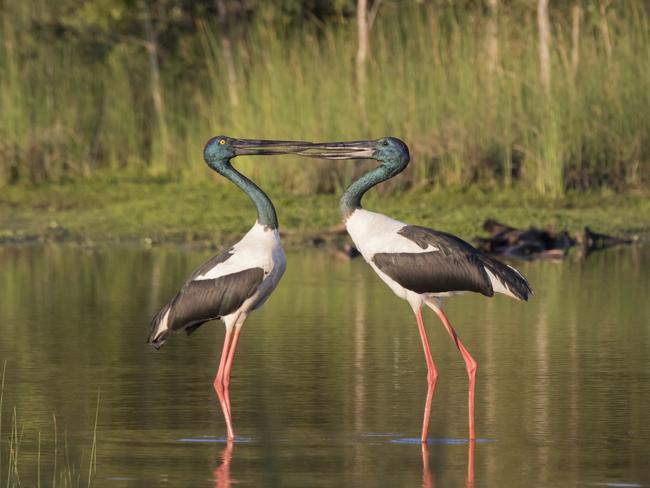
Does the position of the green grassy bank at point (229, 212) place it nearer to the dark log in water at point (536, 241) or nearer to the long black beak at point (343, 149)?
the dark log in water at point (536, 241)

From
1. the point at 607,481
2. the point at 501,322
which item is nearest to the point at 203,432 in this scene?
the point at 607,481

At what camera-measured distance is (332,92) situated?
20.4m

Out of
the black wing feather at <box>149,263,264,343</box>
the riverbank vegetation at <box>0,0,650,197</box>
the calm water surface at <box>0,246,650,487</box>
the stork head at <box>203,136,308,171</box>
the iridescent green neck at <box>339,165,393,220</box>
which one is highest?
the riverbank vegetation at <box>0,0,650,197</box>

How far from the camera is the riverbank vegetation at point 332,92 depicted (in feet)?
63.6

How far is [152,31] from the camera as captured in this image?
83.9 feet

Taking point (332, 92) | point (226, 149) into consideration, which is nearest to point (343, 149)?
point (226, 149)

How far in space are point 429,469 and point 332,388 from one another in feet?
6.02

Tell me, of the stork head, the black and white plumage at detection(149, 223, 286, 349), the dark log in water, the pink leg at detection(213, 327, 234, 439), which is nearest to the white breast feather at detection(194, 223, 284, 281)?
the black and white plumage at detection(149, 223, 286, 349)

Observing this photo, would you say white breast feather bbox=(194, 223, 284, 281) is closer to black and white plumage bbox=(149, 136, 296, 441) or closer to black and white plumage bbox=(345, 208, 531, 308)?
black and white plumage bbox=(149, 136, 296, 441)

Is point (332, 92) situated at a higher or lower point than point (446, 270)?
higher

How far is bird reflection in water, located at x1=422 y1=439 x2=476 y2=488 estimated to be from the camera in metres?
6.53

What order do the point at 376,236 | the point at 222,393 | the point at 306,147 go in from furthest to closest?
the point at 306,147, the point at 376,236, the point at 222,393

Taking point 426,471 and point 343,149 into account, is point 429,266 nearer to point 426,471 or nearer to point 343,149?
point 343,149

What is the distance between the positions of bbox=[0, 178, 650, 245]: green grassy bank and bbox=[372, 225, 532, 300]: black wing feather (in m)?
7.72
